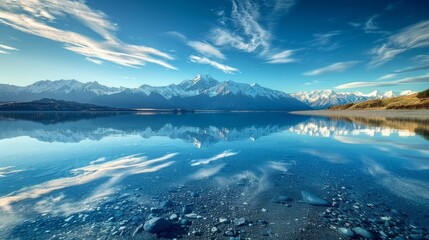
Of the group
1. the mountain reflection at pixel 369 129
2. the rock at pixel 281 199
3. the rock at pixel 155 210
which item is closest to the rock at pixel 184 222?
the rock at pixel 155 210

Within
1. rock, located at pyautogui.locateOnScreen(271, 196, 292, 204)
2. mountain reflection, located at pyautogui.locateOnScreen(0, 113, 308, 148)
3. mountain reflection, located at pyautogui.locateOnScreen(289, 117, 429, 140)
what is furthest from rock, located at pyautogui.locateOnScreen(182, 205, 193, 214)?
mountain reflection, located at pyautogui.locateOnScreen(289, 117, 429, 140)

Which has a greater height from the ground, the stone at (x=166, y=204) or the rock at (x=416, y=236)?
the rock at (x=416, y=236)

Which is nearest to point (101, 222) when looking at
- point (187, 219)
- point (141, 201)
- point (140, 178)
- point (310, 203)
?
point (141, 201)

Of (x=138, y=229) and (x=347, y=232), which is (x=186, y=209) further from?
(x=347, y=232)

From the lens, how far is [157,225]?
11578mm

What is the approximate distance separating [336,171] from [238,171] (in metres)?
9.53

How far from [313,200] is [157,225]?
10.0 metres

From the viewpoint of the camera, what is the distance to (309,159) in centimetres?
2716

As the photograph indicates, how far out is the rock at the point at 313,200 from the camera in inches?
567

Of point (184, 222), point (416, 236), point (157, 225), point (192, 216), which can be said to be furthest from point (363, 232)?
point (157, 225)

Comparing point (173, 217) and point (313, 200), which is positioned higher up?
point (313, 200)

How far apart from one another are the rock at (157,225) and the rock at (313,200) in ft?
29.7

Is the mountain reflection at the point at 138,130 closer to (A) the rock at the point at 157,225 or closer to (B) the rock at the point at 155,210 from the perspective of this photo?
(B) the rock at the point at 155,210

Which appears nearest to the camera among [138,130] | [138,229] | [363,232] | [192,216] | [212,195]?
Result: [363,232]
